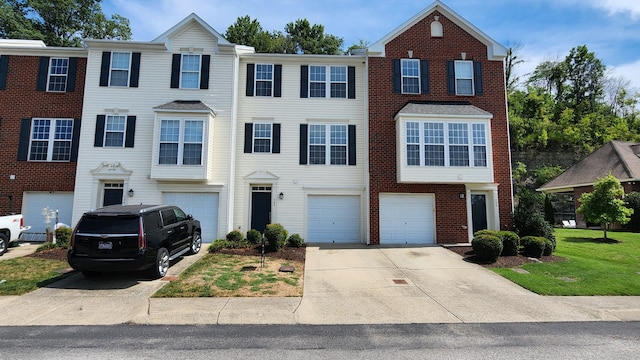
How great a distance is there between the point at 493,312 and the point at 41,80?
20.5 meters

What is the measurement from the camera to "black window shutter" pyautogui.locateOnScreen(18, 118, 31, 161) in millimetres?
14703

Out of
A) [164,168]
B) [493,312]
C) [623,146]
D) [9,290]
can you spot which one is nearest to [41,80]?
[164,168]

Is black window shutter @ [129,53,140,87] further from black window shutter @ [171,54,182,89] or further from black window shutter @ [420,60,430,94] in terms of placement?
black window shutter @ [420,60,430,94]

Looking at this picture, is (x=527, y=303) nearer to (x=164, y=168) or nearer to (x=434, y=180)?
(x=434, y=180)

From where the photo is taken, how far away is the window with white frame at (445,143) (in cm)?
1422

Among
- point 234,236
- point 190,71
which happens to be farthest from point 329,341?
point 190,71

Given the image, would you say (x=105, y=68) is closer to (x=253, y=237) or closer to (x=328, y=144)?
(x=253, y=237)

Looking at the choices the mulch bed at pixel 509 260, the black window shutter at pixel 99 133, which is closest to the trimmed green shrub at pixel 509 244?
the mulch bed at pixel 509 260

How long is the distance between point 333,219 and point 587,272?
9431 millimetres

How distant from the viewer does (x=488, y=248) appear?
36.1 feet

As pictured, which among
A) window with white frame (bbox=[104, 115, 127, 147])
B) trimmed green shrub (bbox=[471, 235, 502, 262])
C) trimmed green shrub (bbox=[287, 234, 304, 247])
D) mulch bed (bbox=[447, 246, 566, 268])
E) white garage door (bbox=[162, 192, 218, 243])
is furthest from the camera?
window with white frame (bbox=[104, 115, 127, 147])

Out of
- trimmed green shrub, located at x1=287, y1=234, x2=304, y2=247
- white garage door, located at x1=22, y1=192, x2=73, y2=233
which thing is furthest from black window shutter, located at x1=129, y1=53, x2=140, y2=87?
trimmed green shrub, located at x1=287, y1=234, x2=304, y2=247

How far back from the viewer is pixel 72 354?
4762mm

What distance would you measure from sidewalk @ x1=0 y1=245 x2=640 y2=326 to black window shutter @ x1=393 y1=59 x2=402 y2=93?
30.6 feet
